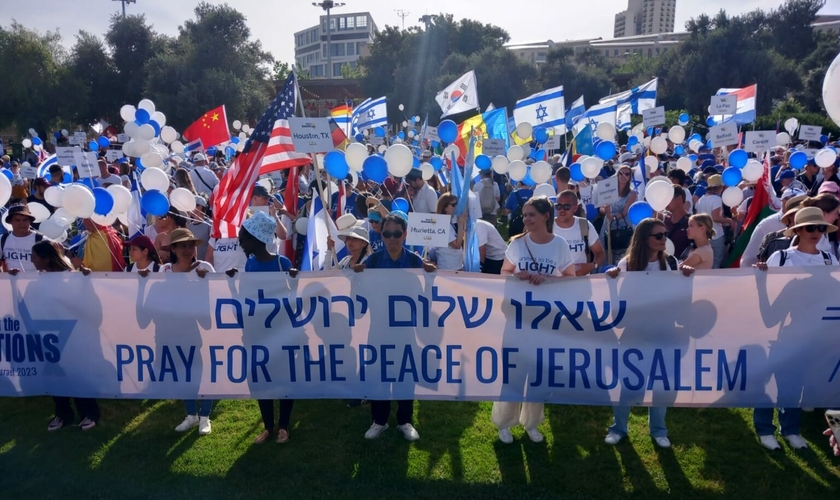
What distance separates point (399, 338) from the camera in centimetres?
420


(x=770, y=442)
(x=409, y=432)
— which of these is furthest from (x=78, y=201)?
(x=770, y=442)

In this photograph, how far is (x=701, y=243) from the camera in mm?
4777

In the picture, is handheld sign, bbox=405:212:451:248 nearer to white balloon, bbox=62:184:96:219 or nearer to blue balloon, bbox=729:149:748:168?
white balloon, bbox=62:184:96:219

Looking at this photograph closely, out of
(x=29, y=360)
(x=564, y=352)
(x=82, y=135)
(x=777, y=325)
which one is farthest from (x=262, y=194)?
(x=82, y=135)

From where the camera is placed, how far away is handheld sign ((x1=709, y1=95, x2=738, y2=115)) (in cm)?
1266

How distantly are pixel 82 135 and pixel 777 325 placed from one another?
18794mm

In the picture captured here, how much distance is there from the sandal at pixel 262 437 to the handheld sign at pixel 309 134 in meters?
2.27

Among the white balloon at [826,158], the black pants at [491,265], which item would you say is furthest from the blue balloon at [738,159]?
the black pants at [491,265]

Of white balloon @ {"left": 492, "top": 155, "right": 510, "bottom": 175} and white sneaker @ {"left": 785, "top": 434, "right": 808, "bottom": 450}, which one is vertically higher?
white balloon @ {"left": 492, "top": 155, "right": 510, "bottom": 175}

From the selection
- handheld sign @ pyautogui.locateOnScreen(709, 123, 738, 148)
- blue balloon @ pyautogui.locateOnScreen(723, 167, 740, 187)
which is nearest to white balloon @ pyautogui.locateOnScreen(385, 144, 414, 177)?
blue balloon @ pyautogui.locateOnScreen(723, 167, 740, 187)

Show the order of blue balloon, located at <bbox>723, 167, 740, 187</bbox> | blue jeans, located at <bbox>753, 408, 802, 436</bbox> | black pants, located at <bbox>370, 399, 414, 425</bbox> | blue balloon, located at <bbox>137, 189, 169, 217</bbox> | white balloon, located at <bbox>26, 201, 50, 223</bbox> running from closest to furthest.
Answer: blue jeans, located at <bbox>753, 408, 802, 436</bbox> → black pants, located at <bbox>370, 399, 414, 425</bbox> → blue balloon, located at <bbox>137, 189, 169, 217</bbox> → white balloon, located at <bbox>26, 201, 50, 223</bbox> → blue balloon, located at <bbox>723, 167, 740, 187</bbox>

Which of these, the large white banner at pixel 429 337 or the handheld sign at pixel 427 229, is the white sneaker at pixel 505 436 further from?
the handheld sign at pixel 427 229

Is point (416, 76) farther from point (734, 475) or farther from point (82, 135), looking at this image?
point (734, 475)

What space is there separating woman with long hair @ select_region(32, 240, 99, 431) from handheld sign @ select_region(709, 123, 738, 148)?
9.74 meters
